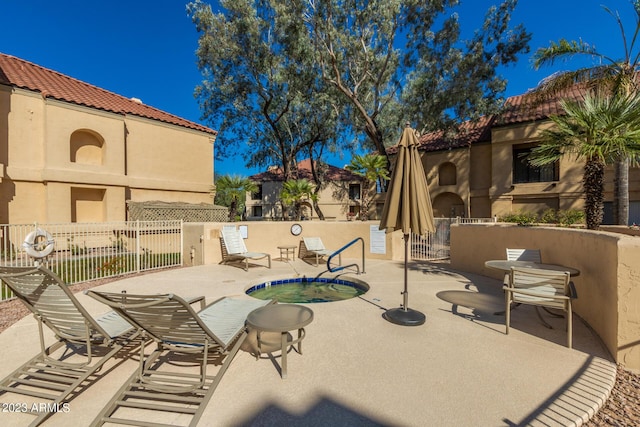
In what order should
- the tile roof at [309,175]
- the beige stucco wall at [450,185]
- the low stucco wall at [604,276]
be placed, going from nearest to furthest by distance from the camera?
1. the low stucco wall at [604,276]
2. the beige stucco wall at [450,185]
3. the tile roof at [309,175]

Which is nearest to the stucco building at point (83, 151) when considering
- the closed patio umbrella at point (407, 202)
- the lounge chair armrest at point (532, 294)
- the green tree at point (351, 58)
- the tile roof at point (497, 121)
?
the green tree at point (351, 58)

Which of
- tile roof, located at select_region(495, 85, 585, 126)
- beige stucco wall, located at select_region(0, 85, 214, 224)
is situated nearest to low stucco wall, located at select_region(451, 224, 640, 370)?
tile roof, located at select_region(495, 85, 585, 126)

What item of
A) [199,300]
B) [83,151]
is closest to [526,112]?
[199,300]

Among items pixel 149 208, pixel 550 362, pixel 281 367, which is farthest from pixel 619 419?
pixel 149 208

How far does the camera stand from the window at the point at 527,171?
1753cm

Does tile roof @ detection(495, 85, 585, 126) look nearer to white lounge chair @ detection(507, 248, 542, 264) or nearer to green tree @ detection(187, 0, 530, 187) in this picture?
green tree @ detection(187, 0, 530, 187)

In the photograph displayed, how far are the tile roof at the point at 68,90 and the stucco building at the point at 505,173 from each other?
18.9 meters

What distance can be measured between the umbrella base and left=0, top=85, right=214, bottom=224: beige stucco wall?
15.9m

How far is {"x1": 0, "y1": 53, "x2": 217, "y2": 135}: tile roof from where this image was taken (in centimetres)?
1279

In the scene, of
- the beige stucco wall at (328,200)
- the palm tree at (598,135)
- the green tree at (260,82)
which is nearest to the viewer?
the palm tree at (598,135)

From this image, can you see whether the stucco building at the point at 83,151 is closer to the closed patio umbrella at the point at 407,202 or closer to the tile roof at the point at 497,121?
the tile roof at the point at 497,121

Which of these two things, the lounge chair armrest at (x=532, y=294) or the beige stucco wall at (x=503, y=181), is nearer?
the lounge chair armrest at (x=532, y=294)

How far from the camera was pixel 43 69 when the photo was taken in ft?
51.1

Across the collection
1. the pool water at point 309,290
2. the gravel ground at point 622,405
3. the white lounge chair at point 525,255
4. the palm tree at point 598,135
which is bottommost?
the pool water at point 309,290
